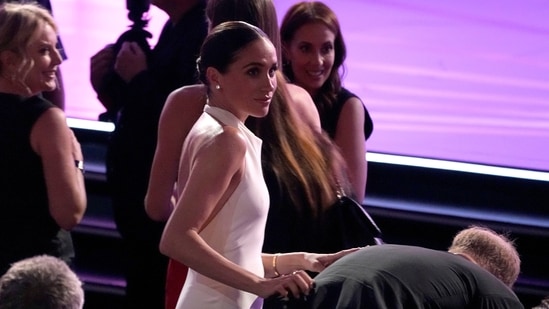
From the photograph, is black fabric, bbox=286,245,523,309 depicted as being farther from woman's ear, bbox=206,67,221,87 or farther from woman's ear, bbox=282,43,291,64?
woman's ear, bbox=282,43,291,64

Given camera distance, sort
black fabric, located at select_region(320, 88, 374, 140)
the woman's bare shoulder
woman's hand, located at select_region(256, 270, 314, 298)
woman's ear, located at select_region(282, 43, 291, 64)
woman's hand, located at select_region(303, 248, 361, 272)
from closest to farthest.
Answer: woman's hand, located at select_region(256, 270, 314, 298) → woman's hand, located at select_region(303, 248, 361, 272) → the woman's bare shoulder → black fabric, located at select_region(320, 88, 374, 140) → woman's ear, located at select_region(282, 43, 291, 64)

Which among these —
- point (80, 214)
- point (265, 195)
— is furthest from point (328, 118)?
point (265, 195)

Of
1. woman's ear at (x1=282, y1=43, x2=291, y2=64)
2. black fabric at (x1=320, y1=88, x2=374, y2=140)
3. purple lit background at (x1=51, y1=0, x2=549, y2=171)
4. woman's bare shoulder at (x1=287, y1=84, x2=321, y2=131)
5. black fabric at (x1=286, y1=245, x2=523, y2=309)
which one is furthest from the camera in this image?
purple lit background at (x1=51, y1=0, x2=549, y2=171)

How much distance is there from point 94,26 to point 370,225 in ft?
9.82

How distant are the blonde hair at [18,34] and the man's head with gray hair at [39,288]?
0.95 m

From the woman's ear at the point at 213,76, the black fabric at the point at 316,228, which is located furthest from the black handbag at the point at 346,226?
the woman's ear at the point at 213,76

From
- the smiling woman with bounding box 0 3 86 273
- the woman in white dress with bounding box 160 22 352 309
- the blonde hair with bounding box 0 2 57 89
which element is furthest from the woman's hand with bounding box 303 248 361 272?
the blonde hair with bounding box 0 2 57 89

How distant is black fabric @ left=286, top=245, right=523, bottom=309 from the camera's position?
231cm

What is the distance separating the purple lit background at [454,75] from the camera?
4.73 metres

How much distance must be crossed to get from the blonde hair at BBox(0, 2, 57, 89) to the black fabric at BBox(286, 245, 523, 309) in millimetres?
1262

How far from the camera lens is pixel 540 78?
4.71 meters

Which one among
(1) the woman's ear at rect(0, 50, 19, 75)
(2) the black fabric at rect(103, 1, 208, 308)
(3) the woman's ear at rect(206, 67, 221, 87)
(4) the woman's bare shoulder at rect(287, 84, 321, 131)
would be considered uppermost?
(3) the woman's ear at rect(206, 67, 221, 87)

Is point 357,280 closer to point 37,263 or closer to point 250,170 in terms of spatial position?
point 250,170

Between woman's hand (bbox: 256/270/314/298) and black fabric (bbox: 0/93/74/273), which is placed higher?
woman's hand (bbox: 256/270/314/298)
